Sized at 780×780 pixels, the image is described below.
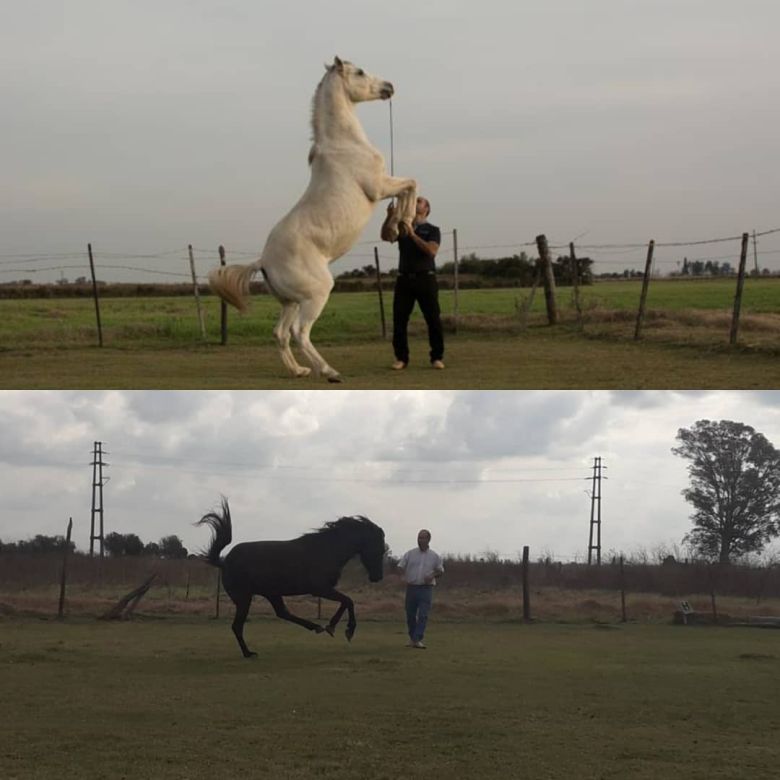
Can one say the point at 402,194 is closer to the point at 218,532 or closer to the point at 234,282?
the point at 234,282

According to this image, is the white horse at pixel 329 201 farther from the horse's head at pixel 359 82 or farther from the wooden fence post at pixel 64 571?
the wooden fence post at pixel 64 571

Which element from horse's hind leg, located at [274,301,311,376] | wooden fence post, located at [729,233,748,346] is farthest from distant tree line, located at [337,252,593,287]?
horse's hind leg, located at [274,301,311,376]

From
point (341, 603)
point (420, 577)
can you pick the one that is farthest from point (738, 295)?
point (341, 603)

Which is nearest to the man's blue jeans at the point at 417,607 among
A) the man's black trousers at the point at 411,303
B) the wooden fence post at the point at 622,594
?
the man's black trousers at the point at 411,303

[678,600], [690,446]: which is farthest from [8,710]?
[678,600]

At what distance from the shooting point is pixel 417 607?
1081 cm

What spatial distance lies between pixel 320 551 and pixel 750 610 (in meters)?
6.39

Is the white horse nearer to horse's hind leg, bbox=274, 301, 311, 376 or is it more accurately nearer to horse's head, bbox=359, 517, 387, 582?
horse's hind leg, bbox=274, 301, 311, 376

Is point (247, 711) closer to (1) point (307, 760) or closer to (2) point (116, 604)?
(1) point (307, 760)

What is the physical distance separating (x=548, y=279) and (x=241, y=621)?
345 inches

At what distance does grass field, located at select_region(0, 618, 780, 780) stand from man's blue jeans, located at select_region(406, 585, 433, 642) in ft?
0.82

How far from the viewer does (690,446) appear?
1271cm

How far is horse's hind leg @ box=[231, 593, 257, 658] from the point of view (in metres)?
10.1

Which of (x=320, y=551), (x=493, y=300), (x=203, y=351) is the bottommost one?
(x=320, y=551)
